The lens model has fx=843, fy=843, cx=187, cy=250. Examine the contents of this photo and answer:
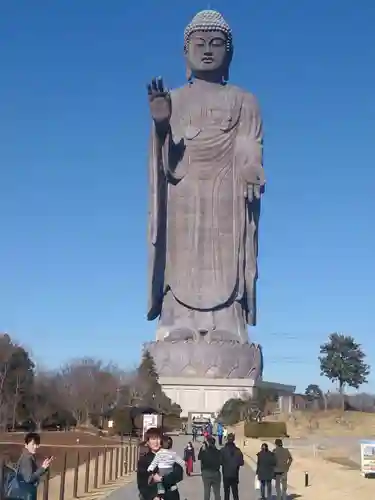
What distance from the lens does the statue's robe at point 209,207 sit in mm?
57031

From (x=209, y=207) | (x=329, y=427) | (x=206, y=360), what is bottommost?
(x=329, y=427)

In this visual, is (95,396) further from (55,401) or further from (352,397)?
(352,397)

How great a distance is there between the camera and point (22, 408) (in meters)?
46.6

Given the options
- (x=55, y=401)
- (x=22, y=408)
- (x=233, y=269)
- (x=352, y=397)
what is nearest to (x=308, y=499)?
(x=22, y=408)

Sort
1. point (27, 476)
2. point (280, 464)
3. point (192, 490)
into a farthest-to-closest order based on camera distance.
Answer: point (192, 490), point (280, 464), point (27, 476)

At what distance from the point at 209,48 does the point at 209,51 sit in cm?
25

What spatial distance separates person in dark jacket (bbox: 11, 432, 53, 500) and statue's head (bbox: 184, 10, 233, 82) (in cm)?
5325

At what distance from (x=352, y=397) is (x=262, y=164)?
49.4 m

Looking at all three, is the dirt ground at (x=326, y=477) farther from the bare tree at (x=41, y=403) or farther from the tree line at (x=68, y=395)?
the bare tree at (x=41, y=403)

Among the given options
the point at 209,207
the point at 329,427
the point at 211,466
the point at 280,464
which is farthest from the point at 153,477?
the point at 209,207

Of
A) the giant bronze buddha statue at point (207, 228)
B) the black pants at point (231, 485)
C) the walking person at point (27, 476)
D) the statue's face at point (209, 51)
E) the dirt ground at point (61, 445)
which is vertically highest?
the statue's face at point (209, 51)

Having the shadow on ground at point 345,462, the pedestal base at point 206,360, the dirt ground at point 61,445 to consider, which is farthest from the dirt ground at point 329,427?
the shadow on ground at point 345,462

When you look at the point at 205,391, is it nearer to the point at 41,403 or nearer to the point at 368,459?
the point at 41,403

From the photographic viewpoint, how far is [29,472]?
696 centimetres
